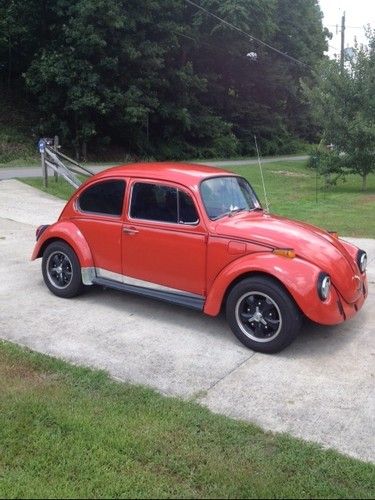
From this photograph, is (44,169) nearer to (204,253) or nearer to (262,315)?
(204,253)

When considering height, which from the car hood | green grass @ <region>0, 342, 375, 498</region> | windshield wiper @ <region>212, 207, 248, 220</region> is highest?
windshield wiper @ <region>212, 207, 248, 220</region>

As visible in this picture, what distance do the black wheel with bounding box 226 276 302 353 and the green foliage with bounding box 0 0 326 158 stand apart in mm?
26546

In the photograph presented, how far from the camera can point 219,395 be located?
398 centimetres

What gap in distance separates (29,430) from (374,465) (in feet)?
6.69

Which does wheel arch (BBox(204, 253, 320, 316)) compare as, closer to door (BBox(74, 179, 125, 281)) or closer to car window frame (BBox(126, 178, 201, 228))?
car window frame (BBox(126, 178, 201, 228))

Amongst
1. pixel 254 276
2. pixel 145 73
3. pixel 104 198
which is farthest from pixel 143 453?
pixel 145 73

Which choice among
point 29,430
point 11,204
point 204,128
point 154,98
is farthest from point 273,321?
point 204,128

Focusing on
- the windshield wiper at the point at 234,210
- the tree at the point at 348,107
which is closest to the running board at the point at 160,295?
the windshield wiper at the point at 234,210

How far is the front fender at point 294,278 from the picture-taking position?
4.52 metres

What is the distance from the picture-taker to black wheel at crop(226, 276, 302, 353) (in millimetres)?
4594

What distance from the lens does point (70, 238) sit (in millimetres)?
5980

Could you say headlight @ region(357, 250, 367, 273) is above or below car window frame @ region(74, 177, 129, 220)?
below

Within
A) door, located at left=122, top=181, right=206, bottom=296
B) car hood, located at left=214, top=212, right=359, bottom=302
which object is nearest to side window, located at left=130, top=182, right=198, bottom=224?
door, located at left=122, top=181, right=206, bottom=296

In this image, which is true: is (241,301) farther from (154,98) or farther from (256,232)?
(154,98)
